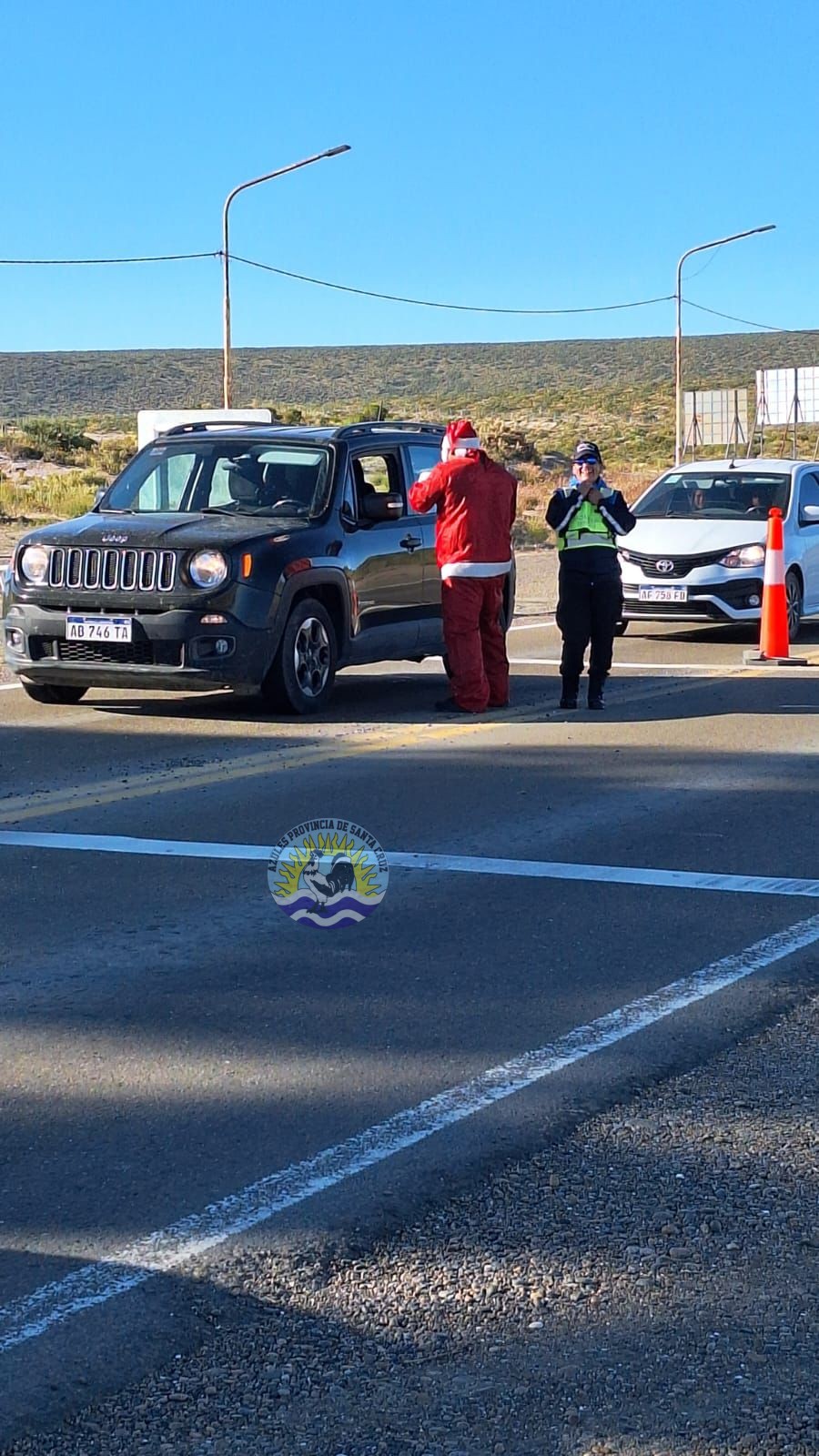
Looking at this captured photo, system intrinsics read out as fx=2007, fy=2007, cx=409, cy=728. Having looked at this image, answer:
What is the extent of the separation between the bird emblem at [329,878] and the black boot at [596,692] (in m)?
5.01

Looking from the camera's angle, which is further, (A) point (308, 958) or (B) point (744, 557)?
(B) point (744, 557)

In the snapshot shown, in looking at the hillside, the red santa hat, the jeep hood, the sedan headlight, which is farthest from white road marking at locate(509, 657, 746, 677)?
the hillside

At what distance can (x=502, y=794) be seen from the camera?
981cm

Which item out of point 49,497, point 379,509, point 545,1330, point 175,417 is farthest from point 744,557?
point 49,497

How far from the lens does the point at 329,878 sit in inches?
307

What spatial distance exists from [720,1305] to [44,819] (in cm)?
559

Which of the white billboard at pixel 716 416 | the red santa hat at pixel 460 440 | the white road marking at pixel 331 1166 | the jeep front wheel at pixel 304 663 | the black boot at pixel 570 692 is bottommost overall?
the white road marking at pixel 331 1166

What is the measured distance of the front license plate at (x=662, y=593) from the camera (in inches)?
670

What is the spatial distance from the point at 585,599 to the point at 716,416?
43708 millimetres

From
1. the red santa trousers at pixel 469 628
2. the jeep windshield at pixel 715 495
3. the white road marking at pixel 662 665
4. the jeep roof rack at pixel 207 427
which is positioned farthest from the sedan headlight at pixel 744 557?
the jeep roof rack at pixel 207 427

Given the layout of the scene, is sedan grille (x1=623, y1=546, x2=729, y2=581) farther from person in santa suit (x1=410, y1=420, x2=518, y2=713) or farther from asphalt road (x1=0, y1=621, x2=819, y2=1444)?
asphalt road (x1=0, y1=621, x2=819, y2=1444)

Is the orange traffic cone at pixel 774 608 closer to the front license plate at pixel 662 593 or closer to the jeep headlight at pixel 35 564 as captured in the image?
the front license plate at pixel 662 593

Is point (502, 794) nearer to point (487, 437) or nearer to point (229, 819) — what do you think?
point (229, 819)

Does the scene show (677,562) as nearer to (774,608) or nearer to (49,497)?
(774,608)
